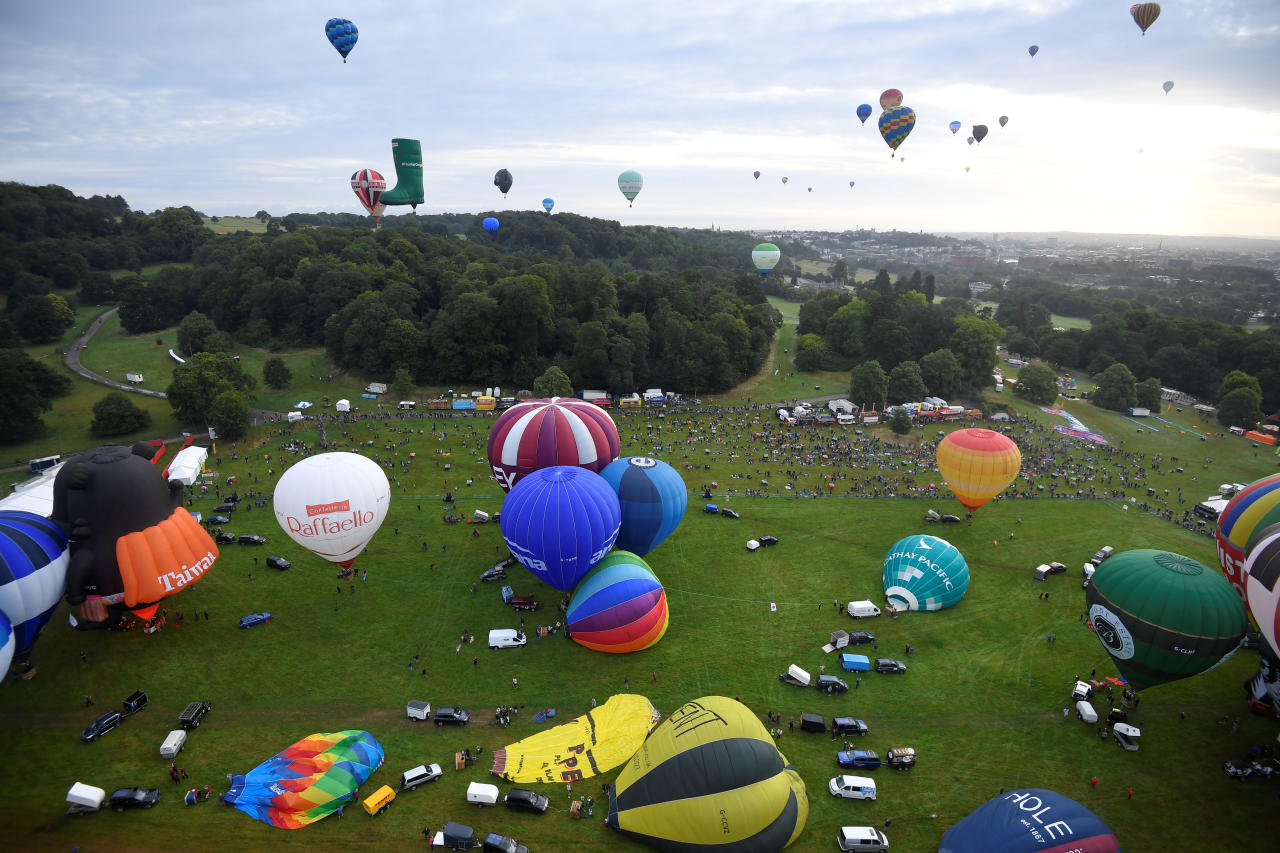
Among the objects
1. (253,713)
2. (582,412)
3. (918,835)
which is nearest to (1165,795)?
(918,835)

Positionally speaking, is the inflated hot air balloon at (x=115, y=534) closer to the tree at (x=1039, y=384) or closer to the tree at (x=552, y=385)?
the tree at (x=552, y=385)

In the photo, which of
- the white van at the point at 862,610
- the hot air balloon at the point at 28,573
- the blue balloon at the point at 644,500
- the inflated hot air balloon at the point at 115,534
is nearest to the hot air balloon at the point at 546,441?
the blue balloon at the point at 644,500

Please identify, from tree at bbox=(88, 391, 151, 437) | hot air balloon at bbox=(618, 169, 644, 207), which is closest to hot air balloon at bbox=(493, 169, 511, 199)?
hot air balloon at bbox=(618, 169, 644, 207)

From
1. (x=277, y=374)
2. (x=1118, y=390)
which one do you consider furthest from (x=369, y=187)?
(x=1118, y=390)

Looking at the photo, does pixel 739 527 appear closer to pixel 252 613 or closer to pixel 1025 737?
pixel 1025 737

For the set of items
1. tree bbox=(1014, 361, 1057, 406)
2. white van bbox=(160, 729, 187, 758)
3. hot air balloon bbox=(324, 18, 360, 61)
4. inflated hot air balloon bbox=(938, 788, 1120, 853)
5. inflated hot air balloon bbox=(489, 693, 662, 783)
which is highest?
hot air balloon bbox=(324, 18, 360, 61)

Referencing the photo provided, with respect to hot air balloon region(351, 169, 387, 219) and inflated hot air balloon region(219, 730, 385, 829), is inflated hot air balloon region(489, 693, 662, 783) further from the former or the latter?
hot air balloon region(351, 169, 387, 219)
